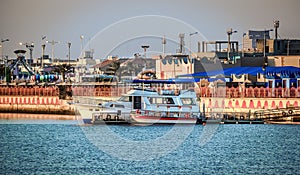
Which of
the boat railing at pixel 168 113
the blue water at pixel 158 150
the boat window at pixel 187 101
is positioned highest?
the boat window at pixel 187 101

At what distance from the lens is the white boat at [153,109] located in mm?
95312

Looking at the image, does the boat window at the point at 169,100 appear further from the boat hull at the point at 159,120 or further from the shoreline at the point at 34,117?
the shoreline at the point at 34,117

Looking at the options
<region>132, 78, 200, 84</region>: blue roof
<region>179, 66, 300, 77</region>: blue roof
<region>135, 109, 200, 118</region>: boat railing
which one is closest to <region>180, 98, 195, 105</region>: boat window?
<region>135, 109, 200, 118</region>: boat railing

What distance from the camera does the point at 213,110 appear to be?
110 metres

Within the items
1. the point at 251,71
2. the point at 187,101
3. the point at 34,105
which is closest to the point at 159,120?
the point at 187,101

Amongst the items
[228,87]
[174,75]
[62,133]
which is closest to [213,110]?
[228,87]

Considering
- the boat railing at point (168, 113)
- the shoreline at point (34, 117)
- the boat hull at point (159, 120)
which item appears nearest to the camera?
the boat hull at point (159, 120)

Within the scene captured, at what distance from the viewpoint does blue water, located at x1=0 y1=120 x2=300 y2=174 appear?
63562mm

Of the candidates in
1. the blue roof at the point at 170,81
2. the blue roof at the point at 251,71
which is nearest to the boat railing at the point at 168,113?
the blue roof at the point at 170,81

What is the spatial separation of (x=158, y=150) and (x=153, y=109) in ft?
66.1

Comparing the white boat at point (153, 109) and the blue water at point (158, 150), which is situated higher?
the white boat at point (153, 109)

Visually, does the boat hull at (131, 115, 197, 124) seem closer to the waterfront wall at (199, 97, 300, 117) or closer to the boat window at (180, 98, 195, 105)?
the boat window at (180, 98, 195, 105)

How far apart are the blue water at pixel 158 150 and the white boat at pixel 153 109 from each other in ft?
3.28

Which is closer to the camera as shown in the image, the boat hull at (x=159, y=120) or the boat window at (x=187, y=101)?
the boat hull at (x=159, y=120)
